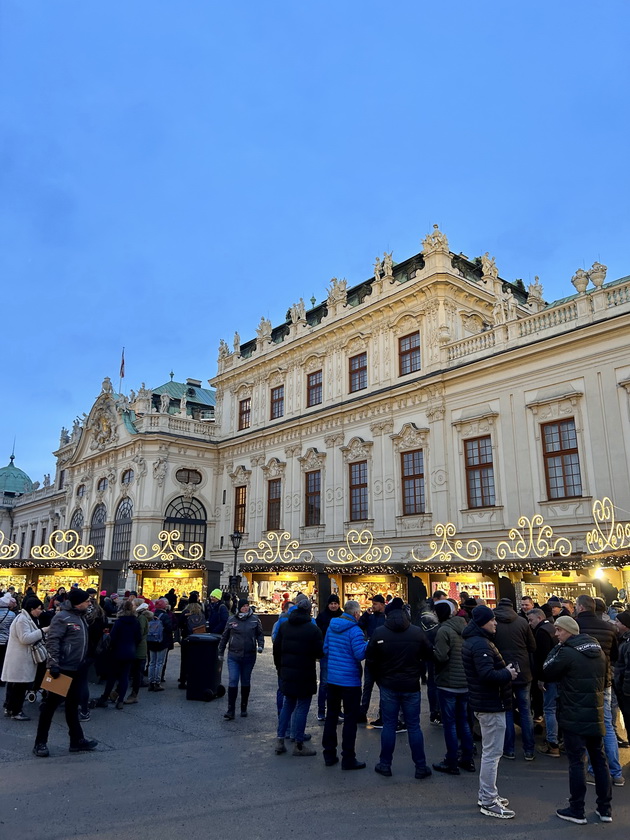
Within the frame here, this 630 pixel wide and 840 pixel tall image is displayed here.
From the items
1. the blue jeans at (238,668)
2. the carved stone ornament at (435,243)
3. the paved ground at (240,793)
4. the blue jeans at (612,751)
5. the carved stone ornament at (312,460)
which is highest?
the carved stone ornament at (435,243)

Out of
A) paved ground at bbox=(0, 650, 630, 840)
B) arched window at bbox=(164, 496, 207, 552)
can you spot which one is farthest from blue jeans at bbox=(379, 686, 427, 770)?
arched window at bbox=(164, 496, 207, 552)

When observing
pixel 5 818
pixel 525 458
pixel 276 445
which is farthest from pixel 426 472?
pixel 5 818

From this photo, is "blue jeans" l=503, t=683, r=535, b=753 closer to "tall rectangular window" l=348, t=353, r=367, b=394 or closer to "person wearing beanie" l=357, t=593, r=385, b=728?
"person wearing beanie" l=357, t=593, r=385, b=728

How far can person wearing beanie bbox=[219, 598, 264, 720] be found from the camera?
991cm

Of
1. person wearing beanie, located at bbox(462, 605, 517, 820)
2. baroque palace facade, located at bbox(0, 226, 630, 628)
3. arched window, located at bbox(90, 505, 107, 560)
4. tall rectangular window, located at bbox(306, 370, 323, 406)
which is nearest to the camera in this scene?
person wearing beanie, located at bbox(462, 605, 517, 820)

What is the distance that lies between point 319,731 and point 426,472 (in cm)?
1801

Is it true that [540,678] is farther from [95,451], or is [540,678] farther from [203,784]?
[95,451]

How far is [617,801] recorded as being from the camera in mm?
6504

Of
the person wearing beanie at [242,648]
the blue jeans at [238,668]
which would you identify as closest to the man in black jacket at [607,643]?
the person wearing beanie at [242,648]

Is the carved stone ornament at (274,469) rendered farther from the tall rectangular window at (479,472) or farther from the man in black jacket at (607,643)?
the man in black jacket at (607,643)

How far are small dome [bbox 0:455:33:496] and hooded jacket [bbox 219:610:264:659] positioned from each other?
2761 inches

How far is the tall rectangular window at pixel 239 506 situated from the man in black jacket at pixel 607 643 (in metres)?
29.2

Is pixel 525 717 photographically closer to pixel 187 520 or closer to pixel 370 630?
pixel 370 630

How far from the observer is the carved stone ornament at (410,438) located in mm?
27094
